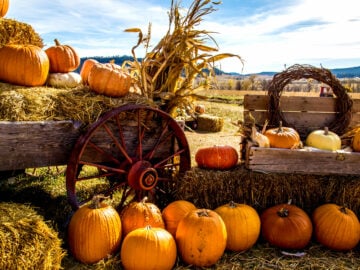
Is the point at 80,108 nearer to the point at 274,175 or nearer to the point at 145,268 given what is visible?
the point at 145,268

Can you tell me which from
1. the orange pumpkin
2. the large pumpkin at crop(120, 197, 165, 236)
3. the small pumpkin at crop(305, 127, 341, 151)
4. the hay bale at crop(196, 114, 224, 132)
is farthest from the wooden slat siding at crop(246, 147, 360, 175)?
the hay bale at crop(196, 114, 224, 132)

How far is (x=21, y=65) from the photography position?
150 inches

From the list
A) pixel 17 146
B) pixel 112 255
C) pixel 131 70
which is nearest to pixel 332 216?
pixel 112 255

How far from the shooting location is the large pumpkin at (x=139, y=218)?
349 cm

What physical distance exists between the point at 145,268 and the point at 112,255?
16.0 inches

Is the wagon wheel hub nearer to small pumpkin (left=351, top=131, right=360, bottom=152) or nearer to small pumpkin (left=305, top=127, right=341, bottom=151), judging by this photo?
small pumpkin (left=305, top=127, right=341, bottom=151)

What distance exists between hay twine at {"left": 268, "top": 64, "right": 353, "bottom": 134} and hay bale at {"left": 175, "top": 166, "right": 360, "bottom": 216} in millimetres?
962

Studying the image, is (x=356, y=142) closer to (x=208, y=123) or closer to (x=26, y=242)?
(x=26, y=242)

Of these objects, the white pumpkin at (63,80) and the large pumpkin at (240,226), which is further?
the white pumpkin at (63,80)

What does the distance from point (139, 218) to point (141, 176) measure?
46cm

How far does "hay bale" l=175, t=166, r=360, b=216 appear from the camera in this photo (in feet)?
13.5

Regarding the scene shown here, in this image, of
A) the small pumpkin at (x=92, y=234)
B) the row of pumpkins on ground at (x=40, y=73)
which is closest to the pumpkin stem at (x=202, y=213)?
the small pumpkin at (x=92, y=234)

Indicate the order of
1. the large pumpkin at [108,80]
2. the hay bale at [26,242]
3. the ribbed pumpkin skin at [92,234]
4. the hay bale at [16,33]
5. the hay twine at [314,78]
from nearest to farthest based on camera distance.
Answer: the hay bale at [26,242] → the ribbed pumpkin skin at [92,234] → the large pumpkin at [108,80] → the hay bale at [16,33] → the hay twine at [314,78]

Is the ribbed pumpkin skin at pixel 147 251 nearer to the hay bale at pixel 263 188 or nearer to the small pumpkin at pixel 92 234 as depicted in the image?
the small pumpkin at pixel 92 234
